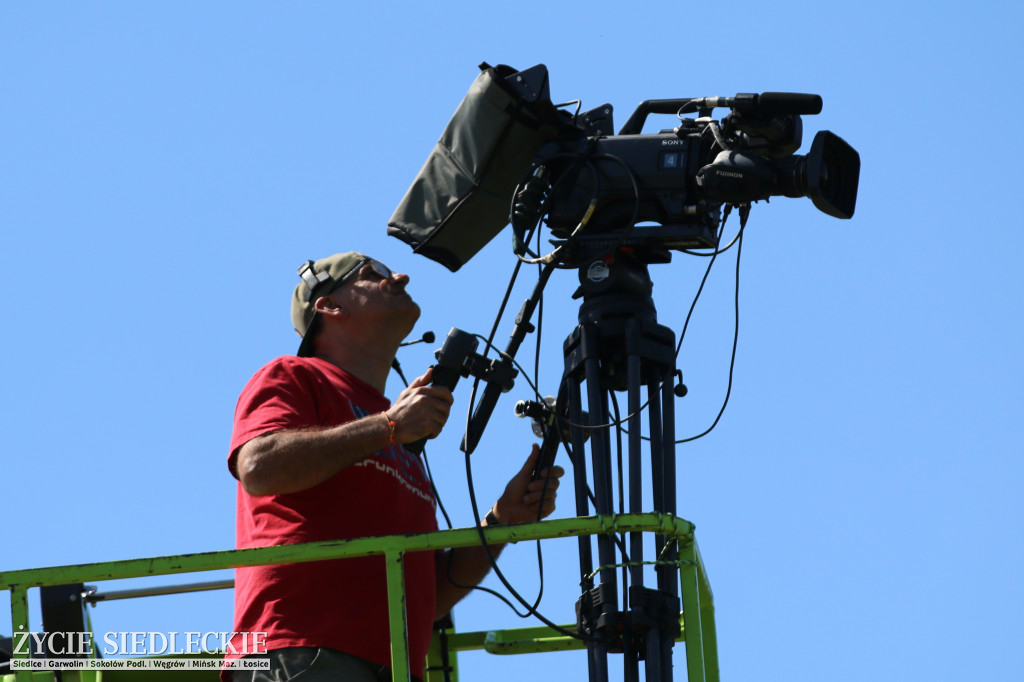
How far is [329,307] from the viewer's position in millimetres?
4949

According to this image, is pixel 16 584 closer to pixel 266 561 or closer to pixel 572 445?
pixel 266 561

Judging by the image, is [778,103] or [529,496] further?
[529,496]

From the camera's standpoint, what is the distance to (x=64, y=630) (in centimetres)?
378

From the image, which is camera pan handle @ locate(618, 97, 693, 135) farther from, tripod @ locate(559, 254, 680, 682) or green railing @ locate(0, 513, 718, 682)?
green railing @ locate(0, 513, 718, 682)

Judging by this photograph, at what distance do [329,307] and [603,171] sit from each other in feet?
3.75

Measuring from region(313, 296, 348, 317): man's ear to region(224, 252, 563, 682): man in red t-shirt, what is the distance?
0.72 feet

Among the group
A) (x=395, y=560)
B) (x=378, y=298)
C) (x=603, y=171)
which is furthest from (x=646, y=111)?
(x=395, y=560)

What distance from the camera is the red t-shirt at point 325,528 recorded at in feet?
13.0

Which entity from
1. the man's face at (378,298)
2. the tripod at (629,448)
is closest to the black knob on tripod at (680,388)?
the tripod at (629,448)

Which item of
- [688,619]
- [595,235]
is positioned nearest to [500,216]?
[595,235]

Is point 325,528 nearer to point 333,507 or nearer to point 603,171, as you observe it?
point 333,507

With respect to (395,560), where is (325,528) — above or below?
above

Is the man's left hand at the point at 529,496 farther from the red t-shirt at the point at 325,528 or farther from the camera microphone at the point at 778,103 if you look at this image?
the camera microphone at the point at 778,103

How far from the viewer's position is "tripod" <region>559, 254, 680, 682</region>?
379cm
